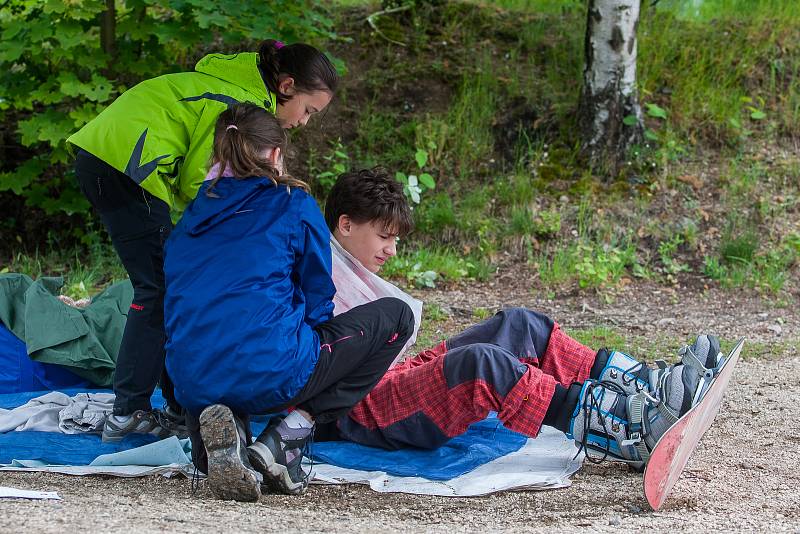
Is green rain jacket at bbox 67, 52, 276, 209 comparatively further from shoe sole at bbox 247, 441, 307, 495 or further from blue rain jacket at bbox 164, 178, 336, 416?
shoe sole at bbox 247, 441, 307, 495

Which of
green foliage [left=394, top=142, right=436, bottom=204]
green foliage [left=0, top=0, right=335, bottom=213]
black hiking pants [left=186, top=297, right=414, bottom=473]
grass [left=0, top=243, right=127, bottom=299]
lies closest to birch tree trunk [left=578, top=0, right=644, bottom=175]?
green foliage [left=394, top=142, right=436, bottom=204]

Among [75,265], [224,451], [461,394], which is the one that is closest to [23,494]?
[224,451]

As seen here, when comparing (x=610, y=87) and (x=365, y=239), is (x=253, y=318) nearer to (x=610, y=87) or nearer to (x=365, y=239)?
(x=365, y=239)

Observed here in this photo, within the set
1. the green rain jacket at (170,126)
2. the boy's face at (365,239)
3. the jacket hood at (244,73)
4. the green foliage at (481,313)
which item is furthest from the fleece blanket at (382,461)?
the green foliage at (481,313)

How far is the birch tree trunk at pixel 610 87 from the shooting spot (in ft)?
22.4

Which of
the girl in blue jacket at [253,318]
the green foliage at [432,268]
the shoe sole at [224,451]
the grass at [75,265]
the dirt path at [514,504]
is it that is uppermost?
the girl in blue jacket at [253,318]

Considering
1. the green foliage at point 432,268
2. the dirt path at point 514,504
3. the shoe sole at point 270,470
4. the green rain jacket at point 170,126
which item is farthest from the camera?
the green foliage at point 432,268

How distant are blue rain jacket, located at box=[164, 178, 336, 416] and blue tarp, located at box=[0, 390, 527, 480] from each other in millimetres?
509

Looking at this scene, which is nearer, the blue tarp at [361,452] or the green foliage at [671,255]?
the blue tarp at [361,452]

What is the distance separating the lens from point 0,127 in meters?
7.05

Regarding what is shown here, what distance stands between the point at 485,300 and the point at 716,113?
109 inches

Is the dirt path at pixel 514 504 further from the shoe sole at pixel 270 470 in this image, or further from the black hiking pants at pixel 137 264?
the black hiking pants at pixel 137 264

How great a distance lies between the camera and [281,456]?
9.32 ft

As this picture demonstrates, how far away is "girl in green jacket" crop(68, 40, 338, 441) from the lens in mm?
3359
